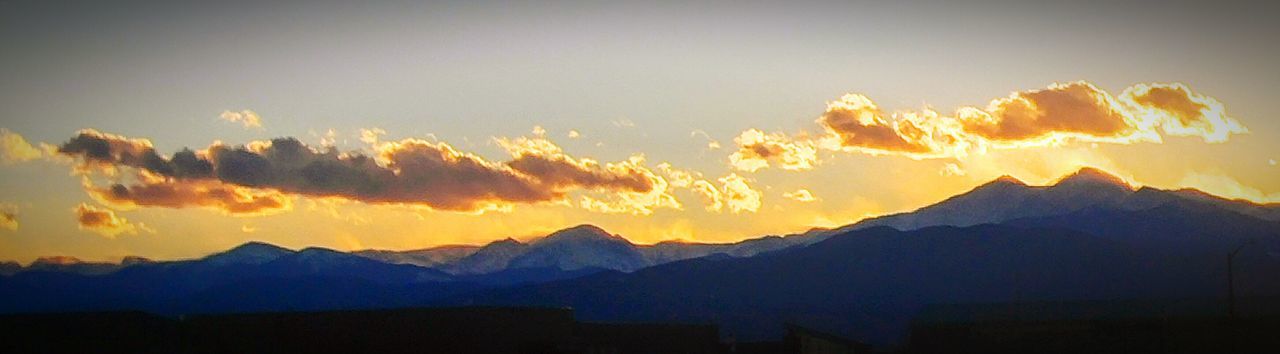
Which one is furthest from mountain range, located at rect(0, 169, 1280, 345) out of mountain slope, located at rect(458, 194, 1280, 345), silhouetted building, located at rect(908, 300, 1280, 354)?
silhouetted building, located at rect(908, 300, 1280, 354)

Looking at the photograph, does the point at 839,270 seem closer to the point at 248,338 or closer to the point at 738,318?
the point at 738,318

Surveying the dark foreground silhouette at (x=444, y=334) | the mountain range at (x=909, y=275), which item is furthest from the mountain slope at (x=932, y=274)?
the dark foreground silhouette at (x=444, y=334)

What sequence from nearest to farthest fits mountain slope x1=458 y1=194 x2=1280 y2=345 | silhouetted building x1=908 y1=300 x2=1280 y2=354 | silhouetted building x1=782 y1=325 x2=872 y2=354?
silhouetted building x1=782 y1=325 x2=872 y2=354, silhouetted building x1=908 y1=300 x2=1280 y2=354, mountain slope x1=458 y1=194 x2=1280 y2=345

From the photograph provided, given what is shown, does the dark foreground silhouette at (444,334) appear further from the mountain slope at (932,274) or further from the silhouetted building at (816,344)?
the mountain slope at (932,274)

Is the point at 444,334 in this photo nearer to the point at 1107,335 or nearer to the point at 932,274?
the point at 1107,335

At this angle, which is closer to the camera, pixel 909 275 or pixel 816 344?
pixel 816 344

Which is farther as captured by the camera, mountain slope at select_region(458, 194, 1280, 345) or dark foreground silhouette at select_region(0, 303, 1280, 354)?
mountain slope at select_region(458, 194, 1280, 345)

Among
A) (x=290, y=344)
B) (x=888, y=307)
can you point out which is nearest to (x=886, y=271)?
(x=888, y=307)

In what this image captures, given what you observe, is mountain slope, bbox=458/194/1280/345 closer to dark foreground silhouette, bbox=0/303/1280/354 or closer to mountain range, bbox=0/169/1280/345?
mountain range, bbox=0/169/1280/345

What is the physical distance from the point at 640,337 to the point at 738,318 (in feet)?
202

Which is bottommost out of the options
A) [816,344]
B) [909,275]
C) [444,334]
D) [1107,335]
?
[816,344]

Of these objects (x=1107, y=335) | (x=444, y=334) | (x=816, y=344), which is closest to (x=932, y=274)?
(x=1107, y=335)

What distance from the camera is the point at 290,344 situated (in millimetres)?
67688

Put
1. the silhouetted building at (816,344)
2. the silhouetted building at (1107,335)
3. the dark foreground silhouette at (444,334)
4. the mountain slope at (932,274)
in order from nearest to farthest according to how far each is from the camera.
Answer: the dark foreground silhouette at (444,334) → the silhouetted building at (816,344) → the silhouetted building at (1107,335) → the mountain slope at (932,274)
